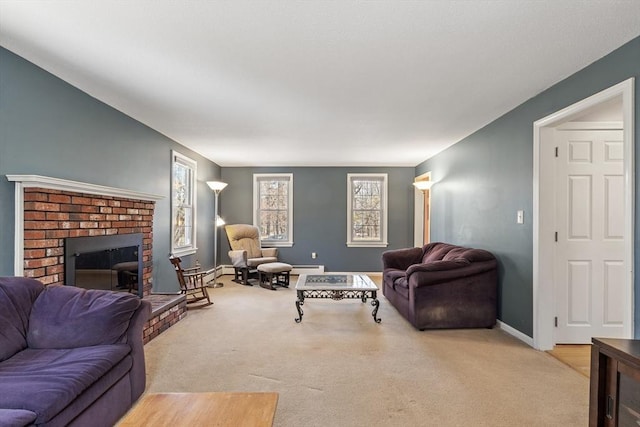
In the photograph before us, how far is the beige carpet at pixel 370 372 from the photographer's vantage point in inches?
81.1

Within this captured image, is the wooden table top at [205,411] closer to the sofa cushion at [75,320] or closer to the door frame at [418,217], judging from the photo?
the sofa cushion at [75,320]

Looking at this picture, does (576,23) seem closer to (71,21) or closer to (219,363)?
(71,21)

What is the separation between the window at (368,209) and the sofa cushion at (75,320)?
527 centimetres

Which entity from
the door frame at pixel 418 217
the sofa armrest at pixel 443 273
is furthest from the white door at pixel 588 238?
the door frame at pixel 418 217

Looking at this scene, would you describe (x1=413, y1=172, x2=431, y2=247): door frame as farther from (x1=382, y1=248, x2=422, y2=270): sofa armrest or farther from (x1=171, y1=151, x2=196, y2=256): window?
(x1=171, y1=151, x2=196, y2=256): window

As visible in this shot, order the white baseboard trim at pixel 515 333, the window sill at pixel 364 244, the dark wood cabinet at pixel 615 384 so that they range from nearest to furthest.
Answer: the dark wood cabinet at pixel 615 384, the white baseboard trim at pixel 515 333, the window sill at pixel 364 244

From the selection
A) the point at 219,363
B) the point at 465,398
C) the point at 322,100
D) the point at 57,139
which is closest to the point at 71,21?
the point at 57,139

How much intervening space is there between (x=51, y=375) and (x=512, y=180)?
3.92m

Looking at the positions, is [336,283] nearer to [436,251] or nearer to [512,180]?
[436,251]

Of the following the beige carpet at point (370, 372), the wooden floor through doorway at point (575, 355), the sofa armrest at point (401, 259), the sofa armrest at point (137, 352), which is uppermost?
the sofa armrest at point (401, 259)

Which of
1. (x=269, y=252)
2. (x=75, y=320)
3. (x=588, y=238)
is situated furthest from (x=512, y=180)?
(x=269, y=252)

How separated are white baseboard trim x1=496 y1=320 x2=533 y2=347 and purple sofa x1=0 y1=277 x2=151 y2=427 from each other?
326 centimetres

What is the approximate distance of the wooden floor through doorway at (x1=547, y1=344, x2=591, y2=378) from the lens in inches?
106

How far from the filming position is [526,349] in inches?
120
